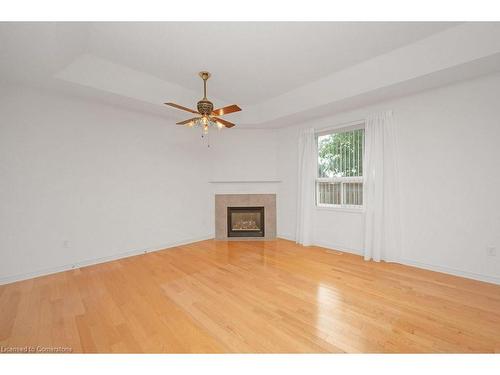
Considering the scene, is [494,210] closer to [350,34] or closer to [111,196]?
[350,34]

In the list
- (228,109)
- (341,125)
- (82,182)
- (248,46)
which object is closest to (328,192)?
(341,125)

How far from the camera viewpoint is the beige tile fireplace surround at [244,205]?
497 centimetres

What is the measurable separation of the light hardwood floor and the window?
1294mm

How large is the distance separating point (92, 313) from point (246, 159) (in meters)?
3.80

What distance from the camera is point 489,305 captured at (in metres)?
2.16

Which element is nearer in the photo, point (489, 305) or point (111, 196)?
point (489, 305)

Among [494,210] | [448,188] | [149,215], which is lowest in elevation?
[149,215]

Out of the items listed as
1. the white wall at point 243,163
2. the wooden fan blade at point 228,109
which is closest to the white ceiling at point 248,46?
the wooden fan blade at point 228,109

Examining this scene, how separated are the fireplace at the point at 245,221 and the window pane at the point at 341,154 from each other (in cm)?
176

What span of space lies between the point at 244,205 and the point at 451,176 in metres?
3.68

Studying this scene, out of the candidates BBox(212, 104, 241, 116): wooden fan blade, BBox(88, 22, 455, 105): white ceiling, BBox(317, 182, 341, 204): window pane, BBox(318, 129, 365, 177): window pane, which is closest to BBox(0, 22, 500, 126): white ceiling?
BBox(88, 22, 455, 105): white ceiling

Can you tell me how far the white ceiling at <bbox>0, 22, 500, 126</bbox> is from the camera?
2.26 metres
